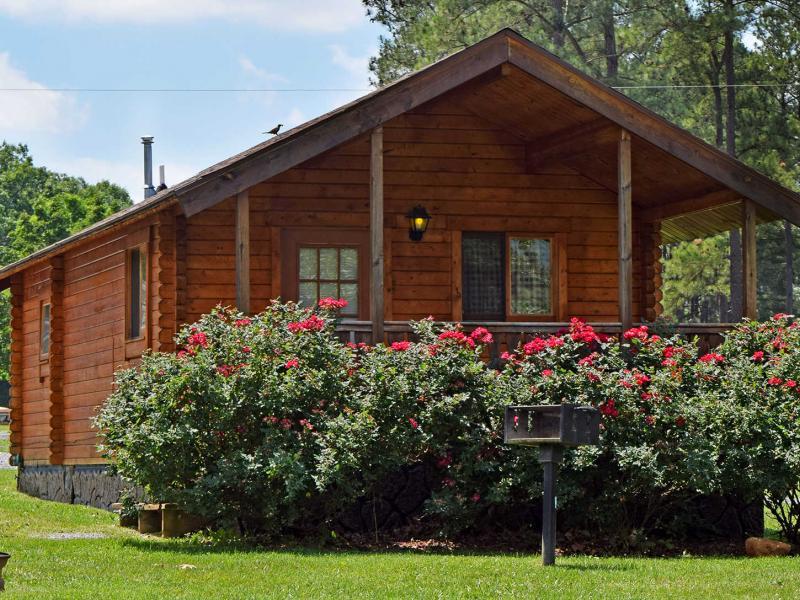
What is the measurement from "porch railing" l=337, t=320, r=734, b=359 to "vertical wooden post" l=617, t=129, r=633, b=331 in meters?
0.24

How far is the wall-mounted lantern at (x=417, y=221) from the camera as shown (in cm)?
1950

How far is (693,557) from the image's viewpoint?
561 inches

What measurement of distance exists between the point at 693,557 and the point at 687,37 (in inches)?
977

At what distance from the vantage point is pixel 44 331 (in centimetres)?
2444

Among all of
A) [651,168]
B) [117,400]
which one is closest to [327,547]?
[117,400]

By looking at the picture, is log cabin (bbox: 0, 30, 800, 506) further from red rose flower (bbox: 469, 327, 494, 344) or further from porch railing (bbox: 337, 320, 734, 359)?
red rose flower (bbox: 469, 327, 494, 344)

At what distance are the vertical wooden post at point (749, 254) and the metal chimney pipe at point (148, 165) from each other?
13.7 m

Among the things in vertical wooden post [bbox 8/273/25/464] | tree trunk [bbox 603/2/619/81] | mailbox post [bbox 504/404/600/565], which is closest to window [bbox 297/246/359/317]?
mailbox post [bbox 504/404/600/565]

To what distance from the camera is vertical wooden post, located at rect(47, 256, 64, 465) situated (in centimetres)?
2262

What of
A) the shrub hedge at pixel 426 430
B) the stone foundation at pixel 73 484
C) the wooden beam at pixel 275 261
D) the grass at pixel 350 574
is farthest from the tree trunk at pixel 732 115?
the grass at pixel 350 574

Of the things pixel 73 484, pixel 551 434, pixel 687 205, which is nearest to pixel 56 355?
pixel 73 484

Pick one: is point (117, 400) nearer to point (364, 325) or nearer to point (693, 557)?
point (364, 325)

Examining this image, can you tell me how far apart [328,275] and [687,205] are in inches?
202

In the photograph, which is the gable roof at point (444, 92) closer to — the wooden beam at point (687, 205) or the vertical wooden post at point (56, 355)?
the wooden beam at point (687, 205)
